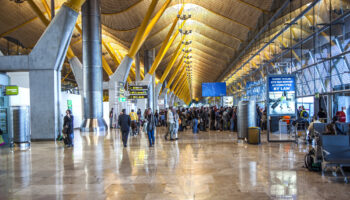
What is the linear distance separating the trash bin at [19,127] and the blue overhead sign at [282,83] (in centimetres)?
992

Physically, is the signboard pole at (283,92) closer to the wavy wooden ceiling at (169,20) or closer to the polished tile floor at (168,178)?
the polished tile floor at (168,178)

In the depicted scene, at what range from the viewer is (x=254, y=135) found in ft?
45.3

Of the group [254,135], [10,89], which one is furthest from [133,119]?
[254,135]

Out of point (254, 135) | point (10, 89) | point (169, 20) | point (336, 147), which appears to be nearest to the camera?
point (336, 147)

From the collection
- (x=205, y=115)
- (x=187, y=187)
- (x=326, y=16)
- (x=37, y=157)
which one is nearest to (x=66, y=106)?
(x=205, y=115)

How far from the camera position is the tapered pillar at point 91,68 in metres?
23.8

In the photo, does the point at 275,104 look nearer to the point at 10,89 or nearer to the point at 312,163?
the point at 312,163

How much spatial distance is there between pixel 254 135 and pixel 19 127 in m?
9.32

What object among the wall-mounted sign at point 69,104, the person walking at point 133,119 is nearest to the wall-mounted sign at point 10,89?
the person walking at point 133,119

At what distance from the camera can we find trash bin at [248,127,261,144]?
45.2 ft

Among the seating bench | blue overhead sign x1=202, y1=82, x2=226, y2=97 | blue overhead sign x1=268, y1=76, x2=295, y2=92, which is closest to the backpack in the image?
the seating bench

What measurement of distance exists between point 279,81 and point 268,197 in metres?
9.23

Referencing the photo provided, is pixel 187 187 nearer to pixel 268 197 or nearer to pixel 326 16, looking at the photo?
pixel 268 197

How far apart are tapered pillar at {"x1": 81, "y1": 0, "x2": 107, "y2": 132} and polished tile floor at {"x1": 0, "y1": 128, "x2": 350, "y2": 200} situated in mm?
13237
